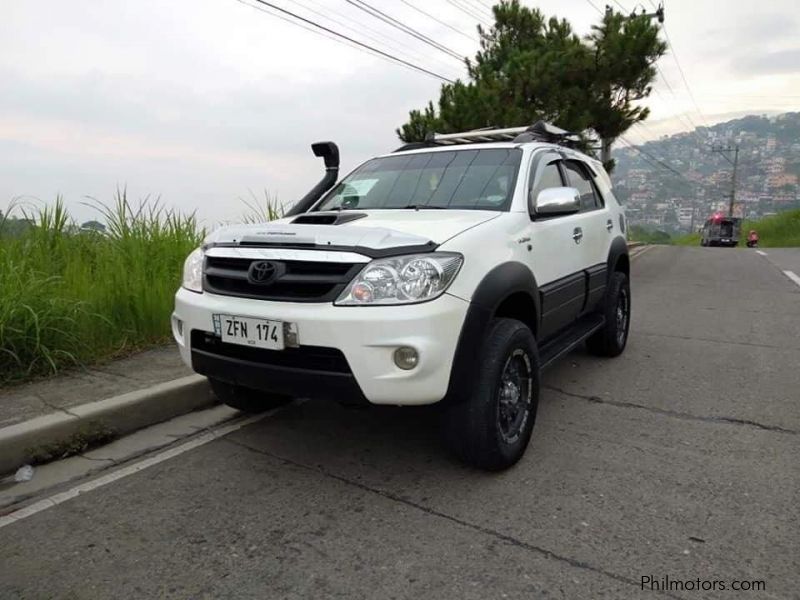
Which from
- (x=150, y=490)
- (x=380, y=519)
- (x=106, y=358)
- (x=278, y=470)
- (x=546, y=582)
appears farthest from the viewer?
(x=106, y=358)

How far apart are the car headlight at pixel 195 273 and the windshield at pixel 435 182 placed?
42.8 inches

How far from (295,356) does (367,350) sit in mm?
360

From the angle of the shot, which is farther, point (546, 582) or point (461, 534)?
point (461, 534)

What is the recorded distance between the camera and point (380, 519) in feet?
8.42

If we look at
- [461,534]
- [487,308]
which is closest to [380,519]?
[461,534]

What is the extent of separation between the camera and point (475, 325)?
2666 millimetres

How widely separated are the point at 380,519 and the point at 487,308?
1.05 metres

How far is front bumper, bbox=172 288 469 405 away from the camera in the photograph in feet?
8.11

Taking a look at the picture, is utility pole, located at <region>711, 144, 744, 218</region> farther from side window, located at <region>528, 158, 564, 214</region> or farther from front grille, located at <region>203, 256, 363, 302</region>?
front grille, located at <region>203, 256, 363, 302</region>

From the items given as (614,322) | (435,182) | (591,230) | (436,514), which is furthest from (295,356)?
(614,322)

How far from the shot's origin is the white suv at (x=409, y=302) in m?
2.51

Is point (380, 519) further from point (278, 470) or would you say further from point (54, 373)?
point (54, 373)

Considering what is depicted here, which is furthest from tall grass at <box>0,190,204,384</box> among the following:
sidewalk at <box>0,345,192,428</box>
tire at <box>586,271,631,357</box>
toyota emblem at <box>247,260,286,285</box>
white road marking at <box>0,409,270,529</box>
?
tire at <box>586,271,631,357</box>

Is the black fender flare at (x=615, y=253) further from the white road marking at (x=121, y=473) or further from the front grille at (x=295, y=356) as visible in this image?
the front grille at (x=295, y=356)
